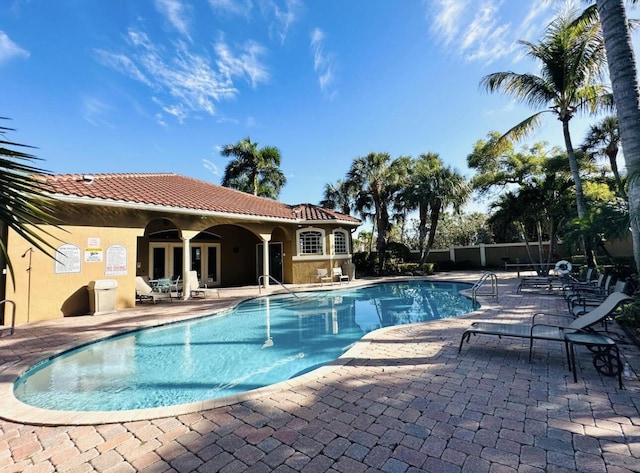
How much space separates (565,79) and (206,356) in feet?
57.3

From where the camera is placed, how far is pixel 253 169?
2861cm

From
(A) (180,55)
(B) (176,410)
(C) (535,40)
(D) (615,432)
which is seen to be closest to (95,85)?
(A) (180,55)

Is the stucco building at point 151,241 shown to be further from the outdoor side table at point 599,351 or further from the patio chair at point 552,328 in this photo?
the outdoor side table at point 599,351

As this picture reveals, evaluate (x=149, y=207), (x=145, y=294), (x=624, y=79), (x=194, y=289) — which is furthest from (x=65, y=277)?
(x=624, y=79)

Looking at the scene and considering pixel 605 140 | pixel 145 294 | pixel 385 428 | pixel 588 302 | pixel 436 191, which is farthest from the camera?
pixel 436 191

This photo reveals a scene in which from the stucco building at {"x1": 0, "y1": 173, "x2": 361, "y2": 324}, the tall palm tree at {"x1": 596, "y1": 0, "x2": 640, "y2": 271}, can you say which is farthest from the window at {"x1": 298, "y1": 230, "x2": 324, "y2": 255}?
the tall palm tree at {"x1": 596, "y1": 0, "x2": 640, "y2": 271}

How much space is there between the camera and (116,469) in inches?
107

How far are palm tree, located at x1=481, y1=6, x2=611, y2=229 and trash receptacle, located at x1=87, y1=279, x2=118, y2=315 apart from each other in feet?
60.4

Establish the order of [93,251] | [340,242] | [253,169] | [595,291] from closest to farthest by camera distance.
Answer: [595,291] → [93,251] → [340,242] → [253,169]

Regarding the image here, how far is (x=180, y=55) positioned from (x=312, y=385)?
48.1 feet

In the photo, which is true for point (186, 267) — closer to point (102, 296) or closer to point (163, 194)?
point (163, 194)

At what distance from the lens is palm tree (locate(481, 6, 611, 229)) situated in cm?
1257

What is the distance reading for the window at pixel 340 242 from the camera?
20141 millimetres

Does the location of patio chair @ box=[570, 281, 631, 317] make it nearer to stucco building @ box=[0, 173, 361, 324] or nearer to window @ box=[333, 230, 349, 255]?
stucco building @ box=[0, 173, 361, 324]
